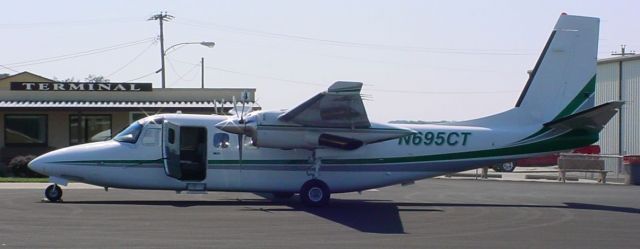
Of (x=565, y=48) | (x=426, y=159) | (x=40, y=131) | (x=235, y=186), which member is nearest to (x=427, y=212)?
(x=426, y=159)

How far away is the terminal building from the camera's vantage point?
40.7m

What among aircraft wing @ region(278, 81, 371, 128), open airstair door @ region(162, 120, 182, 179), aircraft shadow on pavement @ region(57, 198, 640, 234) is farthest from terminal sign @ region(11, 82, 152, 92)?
aircraft wing @ region(278, 81, 371, 128)

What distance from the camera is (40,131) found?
4106 centimetres

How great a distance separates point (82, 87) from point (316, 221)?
91.9 ft

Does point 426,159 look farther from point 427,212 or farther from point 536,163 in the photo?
point 536,163

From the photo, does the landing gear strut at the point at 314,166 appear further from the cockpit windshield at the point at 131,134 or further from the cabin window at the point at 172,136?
the cockpit windshield at the point at 131,134

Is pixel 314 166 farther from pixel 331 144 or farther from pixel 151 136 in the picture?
pixel 151 136

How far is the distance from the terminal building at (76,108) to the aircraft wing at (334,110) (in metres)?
18.1

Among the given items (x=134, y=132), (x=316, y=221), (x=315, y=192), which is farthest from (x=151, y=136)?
(x=316, y=221)

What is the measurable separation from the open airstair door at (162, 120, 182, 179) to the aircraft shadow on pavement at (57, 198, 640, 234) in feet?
2.44

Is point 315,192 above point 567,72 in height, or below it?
below

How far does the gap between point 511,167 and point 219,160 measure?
29.9 meters

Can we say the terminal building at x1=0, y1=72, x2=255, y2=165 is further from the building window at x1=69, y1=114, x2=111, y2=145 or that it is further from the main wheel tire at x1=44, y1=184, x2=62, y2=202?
the main wheel tire at x1=44, y1=184, x2=62, y2=202

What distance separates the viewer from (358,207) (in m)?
22.3
